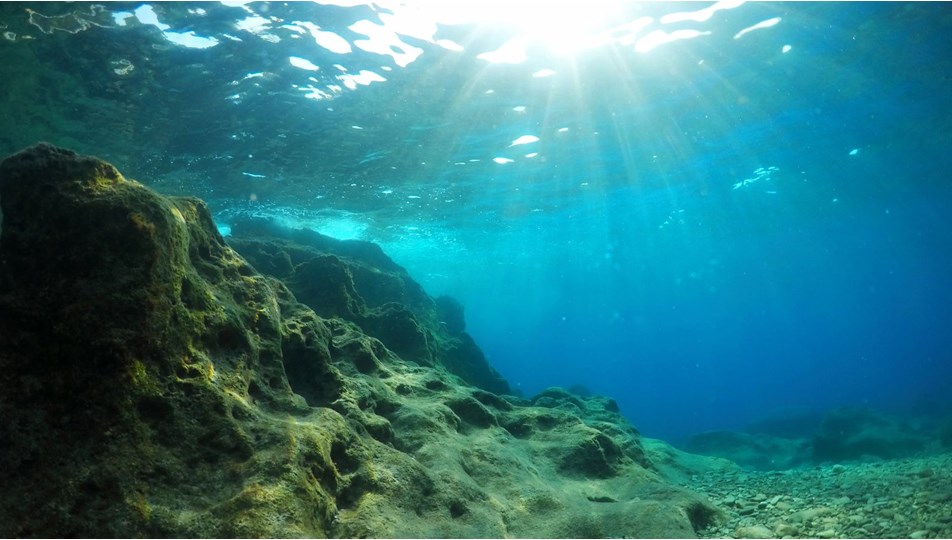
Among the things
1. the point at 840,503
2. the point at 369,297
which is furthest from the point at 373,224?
the point at 840,503

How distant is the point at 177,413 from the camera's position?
11.8 feet

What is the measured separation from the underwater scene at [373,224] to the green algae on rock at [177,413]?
0.9 inches

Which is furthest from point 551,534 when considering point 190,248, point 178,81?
point 178,81

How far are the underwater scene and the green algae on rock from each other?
0.08 feet

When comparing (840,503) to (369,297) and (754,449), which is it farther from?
(754,449)

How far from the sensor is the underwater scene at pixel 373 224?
11.1ft

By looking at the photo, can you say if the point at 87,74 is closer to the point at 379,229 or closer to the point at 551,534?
the point at 551,534

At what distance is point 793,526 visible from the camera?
6145 mm

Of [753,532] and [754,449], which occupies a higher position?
[753,532]

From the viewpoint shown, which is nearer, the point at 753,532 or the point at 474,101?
the point at 753,532

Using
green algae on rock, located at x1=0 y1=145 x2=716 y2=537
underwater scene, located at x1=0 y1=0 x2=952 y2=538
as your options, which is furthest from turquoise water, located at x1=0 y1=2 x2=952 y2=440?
green algae on rock, located at x1=0 y1=145 x2=716 y2=537

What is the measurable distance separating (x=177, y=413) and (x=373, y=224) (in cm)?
2919

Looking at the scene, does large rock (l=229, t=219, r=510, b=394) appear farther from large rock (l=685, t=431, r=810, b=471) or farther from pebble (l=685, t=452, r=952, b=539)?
large rock (l=685, t=431, r=810, b=471)

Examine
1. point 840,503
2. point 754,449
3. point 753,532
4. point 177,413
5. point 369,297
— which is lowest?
point 754,449
